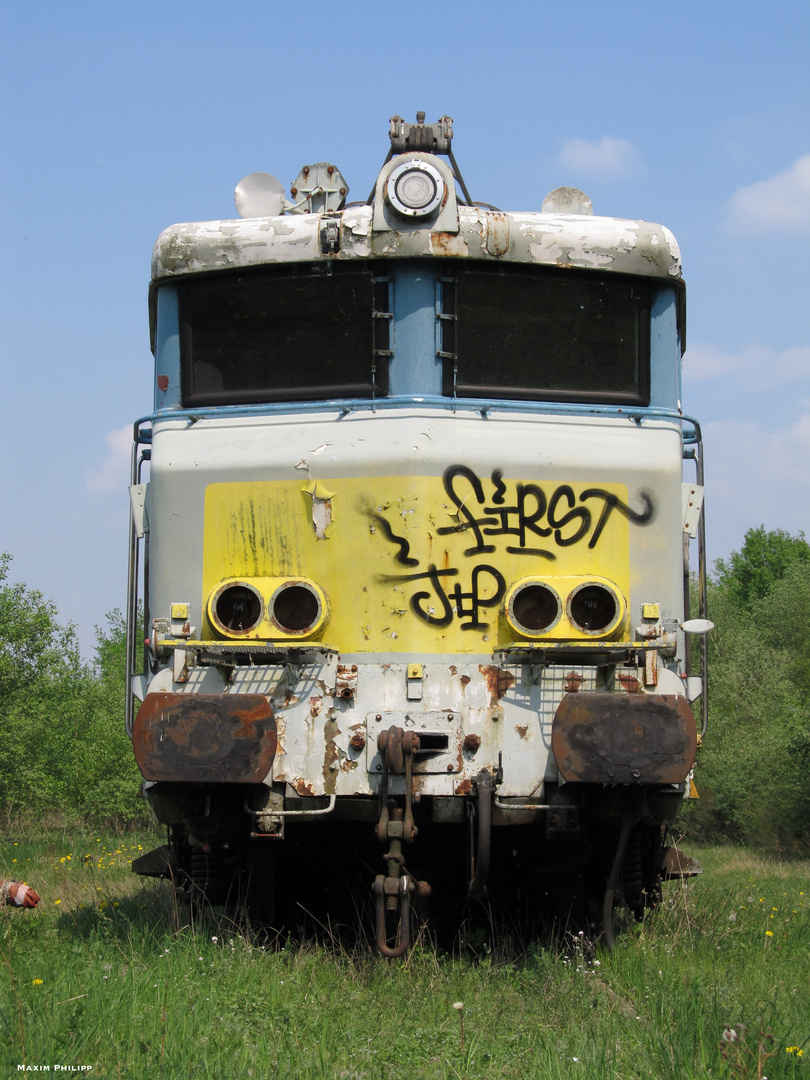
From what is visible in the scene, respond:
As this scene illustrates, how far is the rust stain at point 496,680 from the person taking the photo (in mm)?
5246

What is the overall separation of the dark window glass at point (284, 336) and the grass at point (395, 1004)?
267 cm

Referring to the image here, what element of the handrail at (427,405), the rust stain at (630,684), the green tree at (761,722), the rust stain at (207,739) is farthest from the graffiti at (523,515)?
the green tree at (761,722)

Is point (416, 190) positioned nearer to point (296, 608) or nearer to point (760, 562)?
point (296, 608)

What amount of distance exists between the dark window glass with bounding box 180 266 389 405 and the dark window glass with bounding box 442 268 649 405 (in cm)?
40

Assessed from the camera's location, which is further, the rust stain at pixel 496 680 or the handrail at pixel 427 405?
the handrail at pixel 427 405

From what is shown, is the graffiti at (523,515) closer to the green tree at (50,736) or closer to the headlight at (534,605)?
the headlight at (534,605)

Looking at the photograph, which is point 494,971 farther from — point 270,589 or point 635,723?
point 270,589

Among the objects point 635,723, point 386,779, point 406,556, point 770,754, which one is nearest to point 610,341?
point 406,556

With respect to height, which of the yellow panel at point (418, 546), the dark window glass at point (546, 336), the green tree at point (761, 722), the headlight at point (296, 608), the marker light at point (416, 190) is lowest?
the green tree at point (761, 722)

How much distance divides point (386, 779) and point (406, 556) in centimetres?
104

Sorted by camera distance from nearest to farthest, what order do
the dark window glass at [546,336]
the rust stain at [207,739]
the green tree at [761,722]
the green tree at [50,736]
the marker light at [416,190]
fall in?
1. the rust stain at [207,739]
2. the marker light at [416,190]
3. the dark window glass at [546,336]
4. the green tree at [50,736]
5. the green tree at [761,722]

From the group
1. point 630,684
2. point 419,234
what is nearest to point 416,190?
point 419,234

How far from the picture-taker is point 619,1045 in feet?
13.3

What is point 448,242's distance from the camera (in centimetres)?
563
